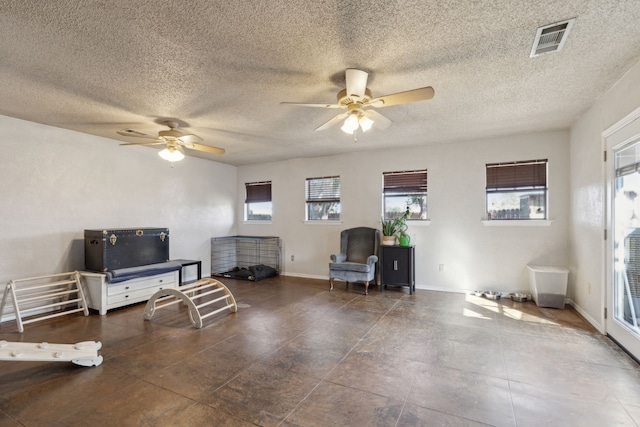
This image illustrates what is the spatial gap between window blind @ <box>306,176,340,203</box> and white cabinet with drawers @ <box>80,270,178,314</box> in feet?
11.0

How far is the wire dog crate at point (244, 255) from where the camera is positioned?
654 cm

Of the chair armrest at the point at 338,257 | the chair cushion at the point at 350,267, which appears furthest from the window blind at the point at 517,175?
the chair armrest at the point at 338,257

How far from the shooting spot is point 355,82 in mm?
2447

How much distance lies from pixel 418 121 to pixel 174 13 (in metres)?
3.06

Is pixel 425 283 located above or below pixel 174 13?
below

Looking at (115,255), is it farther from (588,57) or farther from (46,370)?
(588,57)

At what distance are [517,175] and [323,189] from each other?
11.4 ft

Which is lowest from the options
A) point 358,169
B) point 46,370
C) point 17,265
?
point 46,370

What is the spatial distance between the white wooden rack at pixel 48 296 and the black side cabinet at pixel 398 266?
4378 millimetres

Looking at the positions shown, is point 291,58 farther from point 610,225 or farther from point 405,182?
point 405,182

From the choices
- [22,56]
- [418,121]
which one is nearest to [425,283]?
[418,121]

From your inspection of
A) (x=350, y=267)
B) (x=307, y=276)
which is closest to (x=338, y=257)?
(x=350, y=267)

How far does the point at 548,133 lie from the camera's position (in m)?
4.48

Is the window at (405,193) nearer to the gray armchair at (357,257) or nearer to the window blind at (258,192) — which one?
the gray armchair at (357,257)
